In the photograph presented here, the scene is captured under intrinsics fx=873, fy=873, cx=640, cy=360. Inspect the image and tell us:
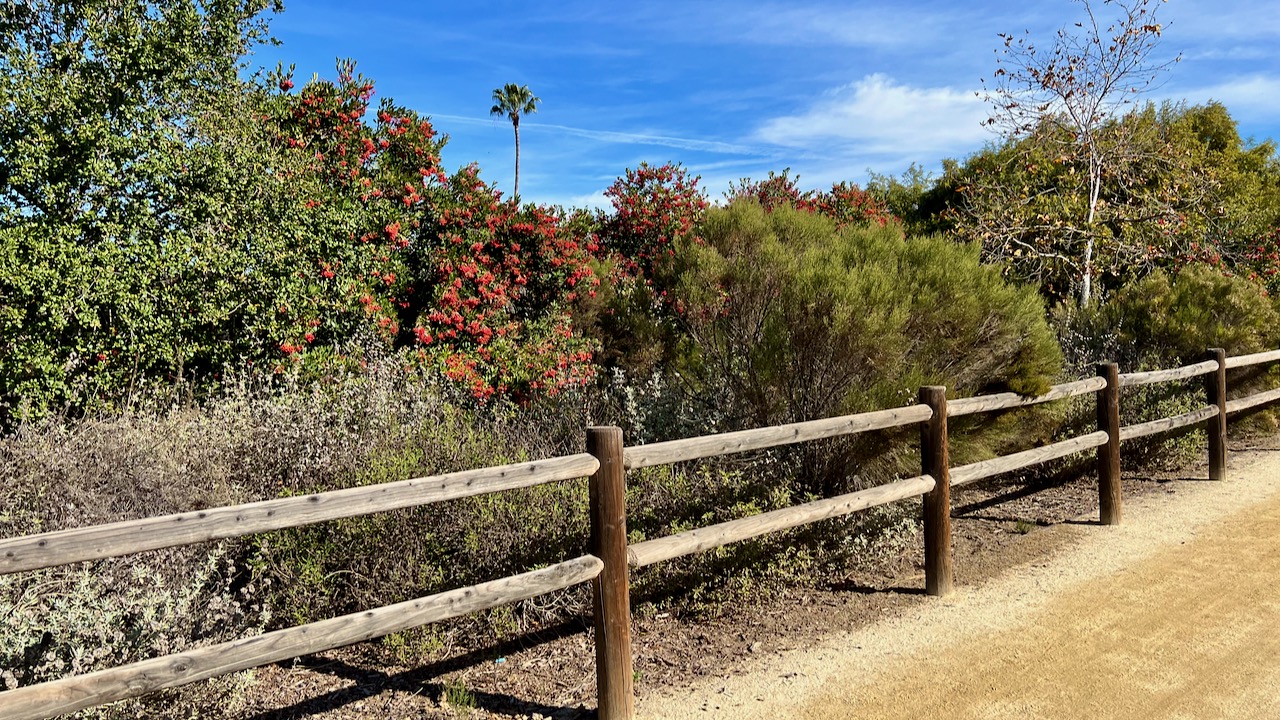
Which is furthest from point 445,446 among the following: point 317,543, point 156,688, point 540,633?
point 156,688

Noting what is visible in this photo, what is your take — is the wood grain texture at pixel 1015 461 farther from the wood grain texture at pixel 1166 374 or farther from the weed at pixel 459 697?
the weed at pixel 459 697

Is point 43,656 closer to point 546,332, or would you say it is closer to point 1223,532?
point 546,332

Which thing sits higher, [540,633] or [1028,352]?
[1028,352]

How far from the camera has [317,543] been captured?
5.17 meters

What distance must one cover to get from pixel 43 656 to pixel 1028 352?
679 centimetres

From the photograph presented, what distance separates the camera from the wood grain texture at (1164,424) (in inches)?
310

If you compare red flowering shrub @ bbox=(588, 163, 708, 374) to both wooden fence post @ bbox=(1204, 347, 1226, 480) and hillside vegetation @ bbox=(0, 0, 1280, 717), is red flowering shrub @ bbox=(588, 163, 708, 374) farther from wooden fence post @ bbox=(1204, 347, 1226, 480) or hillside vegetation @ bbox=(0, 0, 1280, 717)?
wooden fence post @ bbox=(1204, 347, 1226, 480)

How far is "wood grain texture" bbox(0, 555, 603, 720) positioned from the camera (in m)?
2.83

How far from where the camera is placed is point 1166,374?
8242 mm

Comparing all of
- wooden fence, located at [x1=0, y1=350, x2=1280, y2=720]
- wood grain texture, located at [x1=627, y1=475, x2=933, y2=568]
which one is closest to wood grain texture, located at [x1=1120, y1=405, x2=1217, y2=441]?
wooden fence, located at [x1=0, y1=350, x2=1280, y2=720]

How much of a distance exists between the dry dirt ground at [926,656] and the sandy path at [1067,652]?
1 cm

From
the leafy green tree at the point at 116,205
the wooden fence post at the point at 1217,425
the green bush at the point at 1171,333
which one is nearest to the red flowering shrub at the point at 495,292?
the leafy green tree at the point at 116,205

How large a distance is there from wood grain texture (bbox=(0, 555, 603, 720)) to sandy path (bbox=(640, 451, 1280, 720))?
93 centimetres

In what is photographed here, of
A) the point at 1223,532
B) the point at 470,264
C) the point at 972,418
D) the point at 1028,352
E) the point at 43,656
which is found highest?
the point at 470,264
